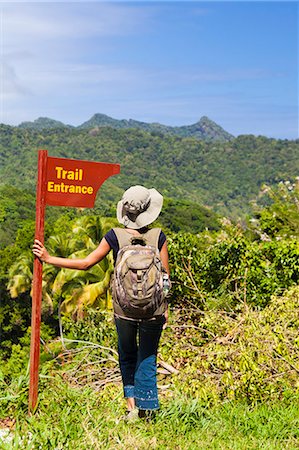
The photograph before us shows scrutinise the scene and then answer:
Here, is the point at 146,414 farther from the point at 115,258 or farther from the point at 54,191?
the point at 54,191

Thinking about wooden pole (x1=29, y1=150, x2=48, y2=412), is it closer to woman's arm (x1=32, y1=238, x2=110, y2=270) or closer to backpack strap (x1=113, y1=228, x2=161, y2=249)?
woman's arm (x1=32, y1=238, x2=110, y2=270)

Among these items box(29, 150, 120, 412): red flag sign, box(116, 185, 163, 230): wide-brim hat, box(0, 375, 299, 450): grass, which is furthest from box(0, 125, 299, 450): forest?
box(116, 185, 163, 230): wide-brim hat

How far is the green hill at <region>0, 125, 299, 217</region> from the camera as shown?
100438mm

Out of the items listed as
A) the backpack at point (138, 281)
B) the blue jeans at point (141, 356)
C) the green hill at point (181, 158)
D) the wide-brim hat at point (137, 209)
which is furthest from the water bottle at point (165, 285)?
the green hill at point (181, 158)

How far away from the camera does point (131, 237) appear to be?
379 centimetres

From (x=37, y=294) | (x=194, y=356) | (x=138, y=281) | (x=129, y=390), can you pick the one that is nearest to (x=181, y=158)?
(x=194, y=356)

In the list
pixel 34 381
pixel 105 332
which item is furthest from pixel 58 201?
pixel 105 332

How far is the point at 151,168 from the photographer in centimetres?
11269

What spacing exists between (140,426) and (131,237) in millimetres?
1010

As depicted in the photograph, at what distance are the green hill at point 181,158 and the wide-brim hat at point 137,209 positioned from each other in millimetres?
85881

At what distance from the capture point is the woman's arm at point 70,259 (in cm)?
381

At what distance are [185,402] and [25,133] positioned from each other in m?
99.1

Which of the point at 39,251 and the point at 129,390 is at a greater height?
the point at 39,251

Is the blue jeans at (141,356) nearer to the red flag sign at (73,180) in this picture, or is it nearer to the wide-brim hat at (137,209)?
the wide-brim hat at (137,209)
